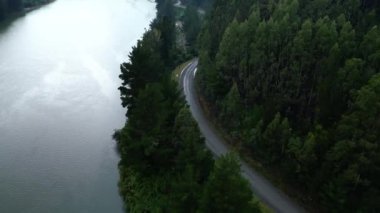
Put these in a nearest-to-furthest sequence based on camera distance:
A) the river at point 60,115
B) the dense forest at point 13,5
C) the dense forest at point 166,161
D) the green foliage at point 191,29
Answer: the dense forest at point 166,161
the river at point 60,115
the green foliage at point 191,29
the dense forest at point 13,5

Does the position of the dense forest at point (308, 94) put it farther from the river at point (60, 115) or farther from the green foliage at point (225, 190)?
the river at point (60, 115)

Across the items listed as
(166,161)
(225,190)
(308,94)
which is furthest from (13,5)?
(225,190)

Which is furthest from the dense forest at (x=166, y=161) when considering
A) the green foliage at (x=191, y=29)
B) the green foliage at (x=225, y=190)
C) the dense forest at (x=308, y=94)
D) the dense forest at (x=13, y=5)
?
the dense forest at (x=13, y=5)

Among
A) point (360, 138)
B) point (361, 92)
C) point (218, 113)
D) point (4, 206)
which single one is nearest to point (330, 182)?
point (360, 138)

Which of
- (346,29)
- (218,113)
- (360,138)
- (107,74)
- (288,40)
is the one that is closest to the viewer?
(360,138)

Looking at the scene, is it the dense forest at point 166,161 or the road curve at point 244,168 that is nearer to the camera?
the dense forest at point 166,161

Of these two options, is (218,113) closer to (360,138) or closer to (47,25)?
(360,138)

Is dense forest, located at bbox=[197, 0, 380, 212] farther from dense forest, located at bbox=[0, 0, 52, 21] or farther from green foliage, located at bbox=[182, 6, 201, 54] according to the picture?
dense forest, located at bbox=[0, 0, 52, 21]
